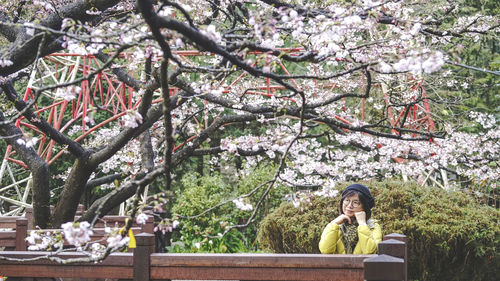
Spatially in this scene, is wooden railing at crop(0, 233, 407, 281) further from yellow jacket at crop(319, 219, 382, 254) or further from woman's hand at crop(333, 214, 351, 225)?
woman's hand at crop(333, 214, 351, 225)

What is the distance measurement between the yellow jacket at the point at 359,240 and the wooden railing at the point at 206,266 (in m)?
0.38

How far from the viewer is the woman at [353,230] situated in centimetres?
383

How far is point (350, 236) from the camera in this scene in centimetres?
390

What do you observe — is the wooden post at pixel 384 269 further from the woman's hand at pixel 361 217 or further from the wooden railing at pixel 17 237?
the wooden railing at pixel 17 237

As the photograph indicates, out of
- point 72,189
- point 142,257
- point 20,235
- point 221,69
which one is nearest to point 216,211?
point 72,189

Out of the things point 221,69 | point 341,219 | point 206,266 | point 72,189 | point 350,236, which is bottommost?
point 206,266

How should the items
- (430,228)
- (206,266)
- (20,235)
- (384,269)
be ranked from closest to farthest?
(384,269)
(206,266)
(20,235)
(430,228)

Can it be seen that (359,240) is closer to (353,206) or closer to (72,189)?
(353,206)

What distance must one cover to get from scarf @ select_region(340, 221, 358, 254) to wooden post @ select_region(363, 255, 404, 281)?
1803 millimetres

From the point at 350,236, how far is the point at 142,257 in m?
1.59

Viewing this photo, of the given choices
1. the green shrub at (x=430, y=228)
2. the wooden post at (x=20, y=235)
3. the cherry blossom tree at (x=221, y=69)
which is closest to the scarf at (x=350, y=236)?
the cherry blossom tree at (x=221, y=69)

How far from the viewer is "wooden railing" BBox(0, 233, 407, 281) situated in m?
2.98

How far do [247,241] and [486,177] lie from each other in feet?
16.8

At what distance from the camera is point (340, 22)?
2.93 m
